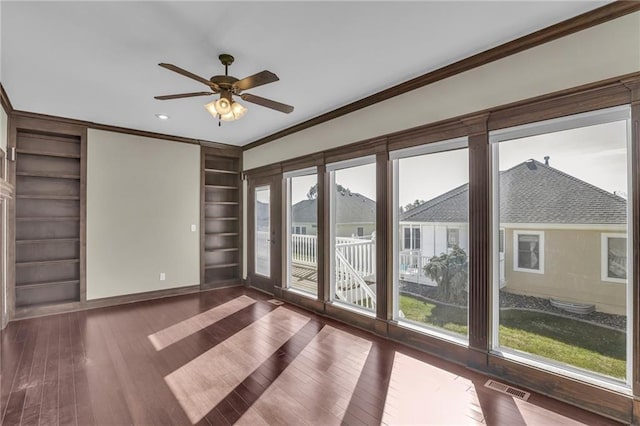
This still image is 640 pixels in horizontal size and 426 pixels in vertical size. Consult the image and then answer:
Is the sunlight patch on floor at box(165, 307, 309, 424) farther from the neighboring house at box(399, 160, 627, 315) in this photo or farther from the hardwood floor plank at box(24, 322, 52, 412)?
the neighboring house at box(399, 160, 627, 315)

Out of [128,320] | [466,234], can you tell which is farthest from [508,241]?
[128,320]

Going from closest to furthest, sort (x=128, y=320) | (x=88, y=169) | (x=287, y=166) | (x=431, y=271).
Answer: (x=431, y=271)
(x=128, y=320)
(x=88, y=169)
(x=287, y=166)

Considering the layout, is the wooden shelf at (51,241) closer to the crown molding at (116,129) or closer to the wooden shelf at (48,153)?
the wooden shelf at (48,153)

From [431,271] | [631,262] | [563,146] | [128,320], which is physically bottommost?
[128,320]

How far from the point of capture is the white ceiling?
2.14 meters

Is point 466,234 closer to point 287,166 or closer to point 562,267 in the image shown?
point 562,267

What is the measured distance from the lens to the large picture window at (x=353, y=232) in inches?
157

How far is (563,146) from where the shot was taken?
251 cm

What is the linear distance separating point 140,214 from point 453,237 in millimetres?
4775

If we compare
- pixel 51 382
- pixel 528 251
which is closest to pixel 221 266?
pixel 51 382

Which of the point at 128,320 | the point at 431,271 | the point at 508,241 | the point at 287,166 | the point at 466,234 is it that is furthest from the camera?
the point at 287,166

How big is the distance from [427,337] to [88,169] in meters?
5.21

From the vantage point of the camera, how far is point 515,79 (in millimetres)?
2572

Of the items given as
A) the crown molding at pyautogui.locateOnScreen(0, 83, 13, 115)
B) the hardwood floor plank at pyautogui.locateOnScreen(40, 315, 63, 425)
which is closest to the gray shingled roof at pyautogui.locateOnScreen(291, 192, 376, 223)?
the hardwood floor plank at pyautogui.locateOnScreen(40, 315, 63, 425)
